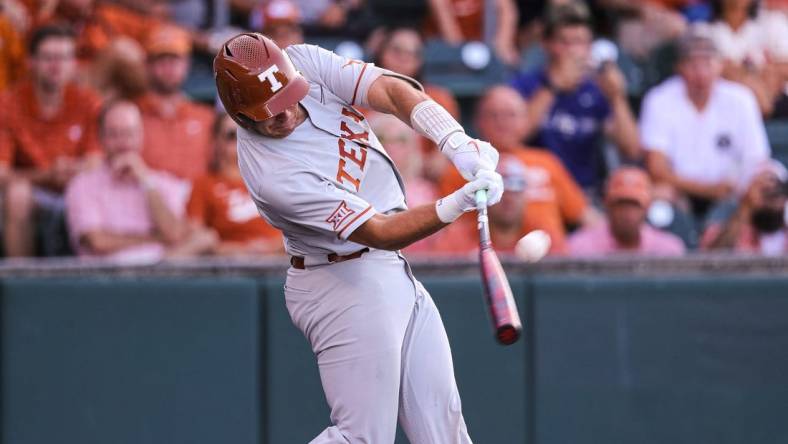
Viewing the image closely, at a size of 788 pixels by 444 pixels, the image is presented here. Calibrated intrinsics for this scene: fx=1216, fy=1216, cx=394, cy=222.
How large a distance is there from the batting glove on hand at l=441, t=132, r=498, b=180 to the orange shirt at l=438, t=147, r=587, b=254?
2360 mm

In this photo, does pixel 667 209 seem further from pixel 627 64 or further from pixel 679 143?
pixel 627 64

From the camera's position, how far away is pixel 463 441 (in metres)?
3.75

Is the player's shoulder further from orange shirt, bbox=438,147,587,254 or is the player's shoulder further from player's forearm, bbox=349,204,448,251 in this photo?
orange shirt, bbox=438,147,587,254

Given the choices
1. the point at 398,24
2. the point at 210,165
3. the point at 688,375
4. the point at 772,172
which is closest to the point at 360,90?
the point at 688,375

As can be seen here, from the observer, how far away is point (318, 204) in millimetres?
3434

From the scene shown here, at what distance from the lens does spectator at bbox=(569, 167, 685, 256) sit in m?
5.73

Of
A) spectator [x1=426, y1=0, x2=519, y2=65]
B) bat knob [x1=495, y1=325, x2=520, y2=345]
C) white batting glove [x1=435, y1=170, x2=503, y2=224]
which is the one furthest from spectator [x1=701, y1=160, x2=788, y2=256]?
bat knob [x1=495, y1=325, x2=520, y2=345]

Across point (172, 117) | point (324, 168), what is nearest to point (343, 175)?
point (324, 168)

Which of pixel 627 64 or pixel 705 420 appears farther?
pixel 627 64

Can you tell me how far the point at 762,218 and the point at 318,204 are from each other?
10.7 ft

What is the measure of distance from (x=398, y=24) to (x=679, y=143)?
1.85 meters

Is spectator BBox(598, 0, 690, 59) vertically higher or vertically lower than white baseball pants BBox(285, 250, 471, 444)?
higher

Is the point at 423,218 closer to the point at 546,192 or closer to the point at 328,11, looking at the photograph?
the point at 546,192

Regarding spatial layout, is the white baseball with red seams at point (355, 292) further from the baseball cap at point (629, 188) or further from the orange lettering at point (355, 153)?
the baseball cap at point (629, 188)
